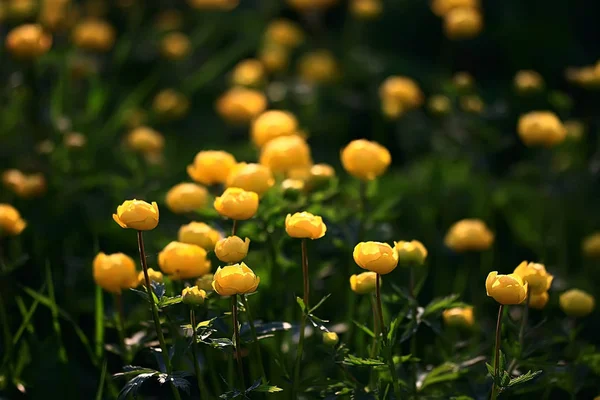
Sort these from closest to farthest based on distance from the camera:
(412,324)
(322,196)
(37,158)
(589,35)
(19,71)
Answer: (412,324)
(322,196)
(37,158)
(19,71)
(589,35)

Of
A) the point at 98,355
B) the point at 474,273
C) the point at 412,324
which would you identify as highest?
the point at 412,324

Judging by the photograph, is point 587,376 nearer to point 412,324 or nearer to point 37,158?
point 412,324

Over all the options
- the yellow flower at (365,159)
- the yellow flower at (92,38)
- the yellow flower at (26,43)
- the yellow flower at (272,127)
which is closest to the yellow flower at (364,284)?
the yellow flower at (365,159)

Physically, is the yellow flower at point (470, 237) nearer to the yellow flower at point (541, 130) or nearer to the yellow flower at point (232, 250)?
the yellow flower at point (541, 130)

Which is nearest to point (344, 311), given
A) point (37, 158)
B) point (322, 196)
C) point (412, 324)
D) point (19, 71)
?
point (322, 196)

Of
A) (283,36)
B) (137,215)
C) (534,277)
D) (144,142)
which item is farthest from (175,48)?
(534,277)

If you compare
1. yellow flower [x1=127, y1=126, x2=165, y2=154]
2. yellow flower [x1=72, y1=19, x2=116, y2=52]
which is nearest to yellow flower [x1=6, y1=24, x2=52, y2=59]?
yellow flower [x1=127, y1=126, x2=165, y2=154]

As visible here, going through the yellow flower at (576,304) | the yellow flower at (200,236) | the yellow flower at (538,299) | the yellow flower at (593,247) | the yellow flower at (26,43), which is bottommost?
the yellow flower at (593,247)

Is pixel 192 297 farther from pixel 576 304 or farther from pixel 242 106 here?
pixel 242 106
